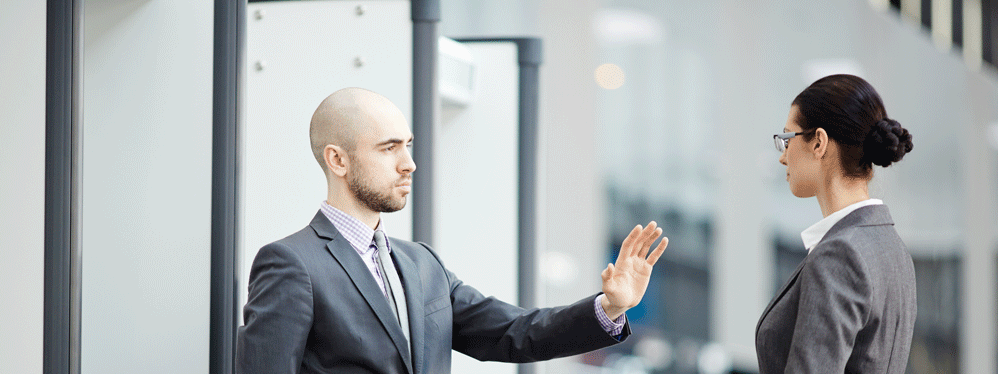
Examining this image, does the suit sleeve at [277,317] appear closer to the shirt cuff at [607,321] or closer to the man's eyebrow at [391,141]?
the man's eyebrow at [391,141]

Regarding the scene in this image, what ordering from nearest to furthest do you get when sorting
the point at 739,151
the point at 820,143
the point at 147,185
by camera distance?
the point at 820,143, the point at 147,185, the point at 739,151

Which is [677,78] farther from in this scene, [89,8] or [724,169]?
[89,8]

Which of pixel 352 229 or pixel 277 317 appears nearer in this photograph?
pixel 277 317

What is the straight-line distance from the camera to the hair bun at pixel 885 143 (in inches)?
46.0

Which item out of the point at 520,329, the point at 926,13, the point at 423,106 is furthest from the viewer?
the point at 926,13

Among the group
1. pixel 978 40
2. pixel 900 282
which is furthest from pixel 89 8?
pixel 978 40

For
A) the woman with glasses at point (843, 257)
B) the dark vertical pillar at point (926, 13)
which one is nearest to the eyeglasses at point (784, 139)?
the woman with glasses at point (843, 257)

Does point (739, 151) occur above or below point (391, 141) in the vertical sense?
above

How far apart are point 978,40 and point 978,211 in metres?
2.14

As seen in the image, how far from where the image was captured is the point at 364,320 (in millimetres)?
1234

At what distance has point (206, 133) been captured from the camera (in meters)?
1.58

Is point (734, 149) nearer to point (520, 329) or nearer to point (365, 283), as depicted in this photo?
point (520, 329)

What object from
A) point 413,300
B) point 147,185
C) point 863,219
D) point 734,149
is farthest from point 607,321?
point 734,149

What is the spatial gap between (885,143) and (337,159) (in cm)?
81
